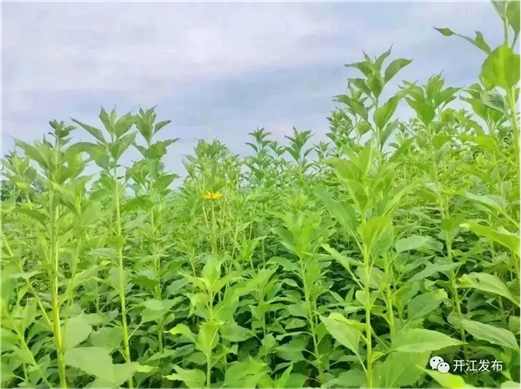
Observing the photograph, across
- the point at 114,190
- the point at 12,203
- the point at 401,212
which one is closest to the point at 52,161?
the point at 114,190

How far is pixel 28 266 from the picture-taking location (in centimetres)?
325

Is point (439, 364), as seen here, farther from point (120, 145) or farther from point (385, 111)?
point (120, 145)

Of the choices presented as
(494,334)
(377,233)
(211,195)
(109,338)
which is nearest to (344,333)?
(377,233)

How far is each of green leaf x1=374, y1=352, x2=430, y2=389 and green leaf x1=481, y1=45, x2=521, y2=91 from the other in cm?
85

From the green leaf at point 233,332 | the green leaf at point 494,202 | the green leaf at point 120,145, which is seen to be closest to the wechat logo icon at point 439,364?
the green leaf at point 494,202

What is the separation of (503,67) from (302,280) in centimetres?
131

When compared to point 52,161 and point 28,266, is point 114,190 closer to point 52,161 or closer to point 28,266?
point 52,161

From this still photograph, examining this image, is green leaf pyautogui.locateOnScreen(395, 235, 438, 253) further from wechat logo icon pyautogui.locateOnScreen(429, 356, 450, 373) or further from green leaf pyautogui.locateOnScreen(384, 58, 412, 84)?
green leaf pyautogui.locateOnScreen(384, 58, 412, 84)

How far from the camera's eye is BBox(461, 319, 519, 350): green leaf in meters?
1.49

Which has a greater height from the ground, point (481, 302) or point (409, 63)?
point (409, 63)

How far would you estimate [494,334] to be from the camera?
4.99 feet

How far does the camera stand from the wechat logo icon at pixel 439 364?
6.11 feet

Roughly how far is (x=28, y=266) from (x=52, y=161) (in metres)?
1.81

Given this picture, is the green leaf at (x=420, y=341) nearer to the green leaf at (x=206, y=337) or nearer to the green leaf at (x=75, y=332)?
the green leaf at (x=206, y=337)
